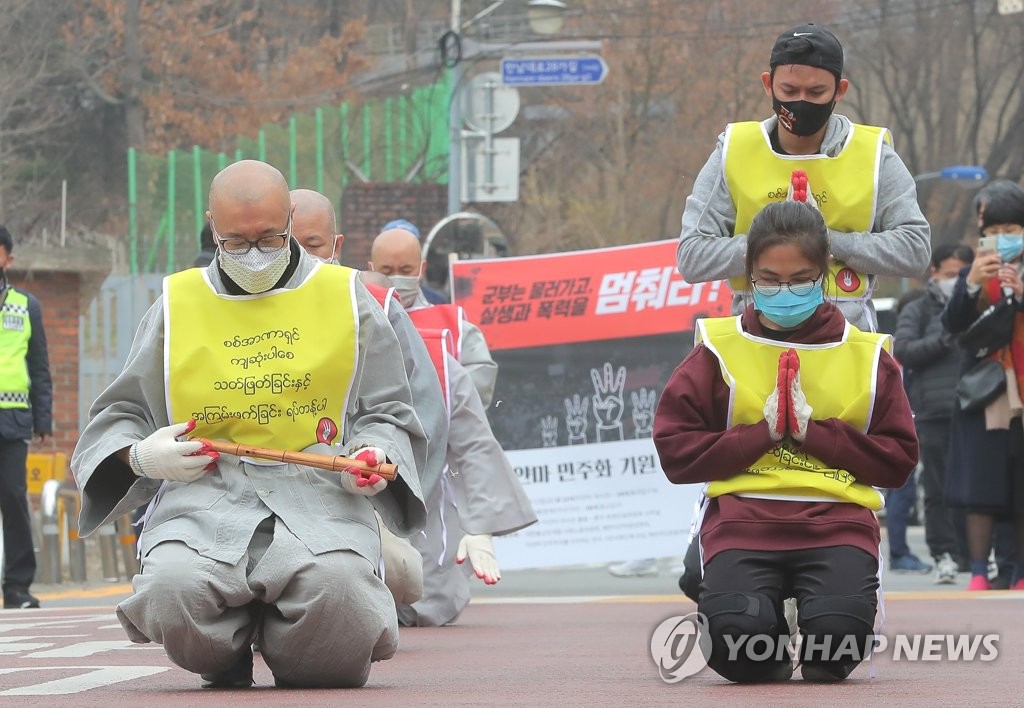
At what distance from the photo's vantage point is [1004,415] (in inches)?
455

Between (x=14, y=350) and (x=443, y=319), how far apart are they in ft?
9.72

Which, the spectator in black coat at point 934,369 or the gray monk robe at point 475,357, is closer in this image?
the gray monk robe at point 475,357

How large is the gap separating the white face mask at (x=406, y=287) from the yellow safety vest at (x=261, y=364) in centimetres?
427

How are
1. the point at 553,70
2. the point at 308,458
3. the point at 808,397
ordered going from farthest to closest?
the point at 553,70
the point at 808,397
the point at 308,458

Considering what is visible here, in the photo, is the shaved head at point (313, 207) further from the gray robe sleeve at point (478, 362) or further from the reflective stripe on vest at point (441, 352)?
Result: the gray robe sleeve at point (478, 362)

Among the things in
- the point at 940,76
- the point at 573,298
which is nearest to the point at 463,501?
the point at 573,298

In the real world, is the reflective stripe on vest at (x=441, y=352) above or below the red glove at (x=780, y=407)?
below

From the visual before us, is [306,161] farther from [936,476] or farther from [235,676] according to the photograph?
[235,676]

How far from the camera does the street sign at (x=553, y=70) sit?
22.7 meters

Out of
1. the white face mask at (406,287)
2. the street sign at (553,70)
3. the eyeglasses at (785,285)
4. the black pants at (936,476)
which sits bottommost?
the black pants at (936,476)

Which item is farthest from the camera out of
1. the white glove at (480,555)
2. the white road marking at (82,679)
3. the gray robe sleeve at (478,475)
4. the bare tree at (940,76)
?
the bare tree at (940,76)

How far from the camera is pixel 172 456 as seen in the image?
5.62 meters

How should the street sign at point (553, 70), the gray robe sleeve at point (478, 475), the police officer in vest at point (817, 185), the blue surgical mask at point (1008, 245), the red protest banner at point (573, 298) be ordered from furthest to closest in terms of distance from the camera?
the street sign at point (553, 70) < the red protest banner at point (573, 298) < the blue surgical mask at point (1008, 245) < the gray robe sleeve at point (478, 475) < the police officer in vest at point (817, 185)

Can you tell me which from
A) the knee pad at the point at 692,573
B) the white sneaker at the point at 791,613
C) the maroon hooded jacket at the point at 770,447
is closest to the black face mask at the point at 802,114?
the maroon hooded jacket at the point at 770,447
